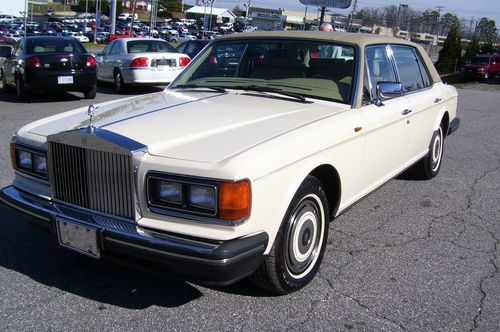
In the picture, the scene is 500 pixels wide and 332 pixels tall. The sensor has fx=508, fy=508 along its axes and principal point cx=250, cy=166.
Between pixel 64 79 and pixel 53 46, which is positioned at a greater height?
pixel 53 46

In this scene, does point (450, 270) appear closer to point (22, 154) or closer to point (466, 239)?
point (466, 239)

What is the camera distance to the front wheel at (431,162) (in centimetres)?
594

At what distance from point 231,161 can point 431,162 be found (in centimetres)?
401

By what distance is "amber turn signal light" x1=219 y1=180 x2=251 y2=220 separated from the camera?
8.76 ft

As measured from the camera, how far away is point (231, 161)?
2.71 meters

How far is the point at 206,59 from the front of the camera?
482 centimetres

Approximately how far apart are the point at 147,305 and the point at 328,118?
1.76 metres

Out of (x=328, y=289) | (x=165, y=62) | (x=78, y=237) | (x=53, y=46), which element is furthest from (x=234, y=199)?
(x=165, y=62)

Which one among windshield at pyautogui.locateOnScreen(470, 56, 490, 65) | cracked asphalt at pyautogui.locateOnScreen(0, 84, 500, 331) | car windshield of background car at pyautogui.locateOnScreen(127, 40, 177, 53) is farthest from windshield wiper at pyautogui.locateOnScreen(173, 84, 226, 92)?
windshield at pyautogui.locateOnScreen(470, 56, 490, 65)

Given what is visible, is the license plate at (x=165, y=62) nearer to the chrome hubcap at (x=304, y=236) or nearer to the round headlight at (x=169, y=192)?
the chrome hubcap at (x=304, y=236)

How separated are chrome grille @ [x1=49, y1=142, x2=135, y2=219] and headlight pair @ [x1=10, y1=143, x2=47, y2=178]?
0.58ft

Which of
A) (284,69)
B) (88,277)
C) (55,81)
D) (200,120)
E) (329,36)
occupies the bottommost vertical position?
(88,277)

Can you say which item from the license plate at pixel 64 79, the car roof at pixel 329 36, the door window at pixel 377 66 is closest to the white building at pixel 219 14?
the license plate at pixel 64 79

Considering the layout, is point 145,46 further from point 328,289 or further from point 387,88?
point 328,289
